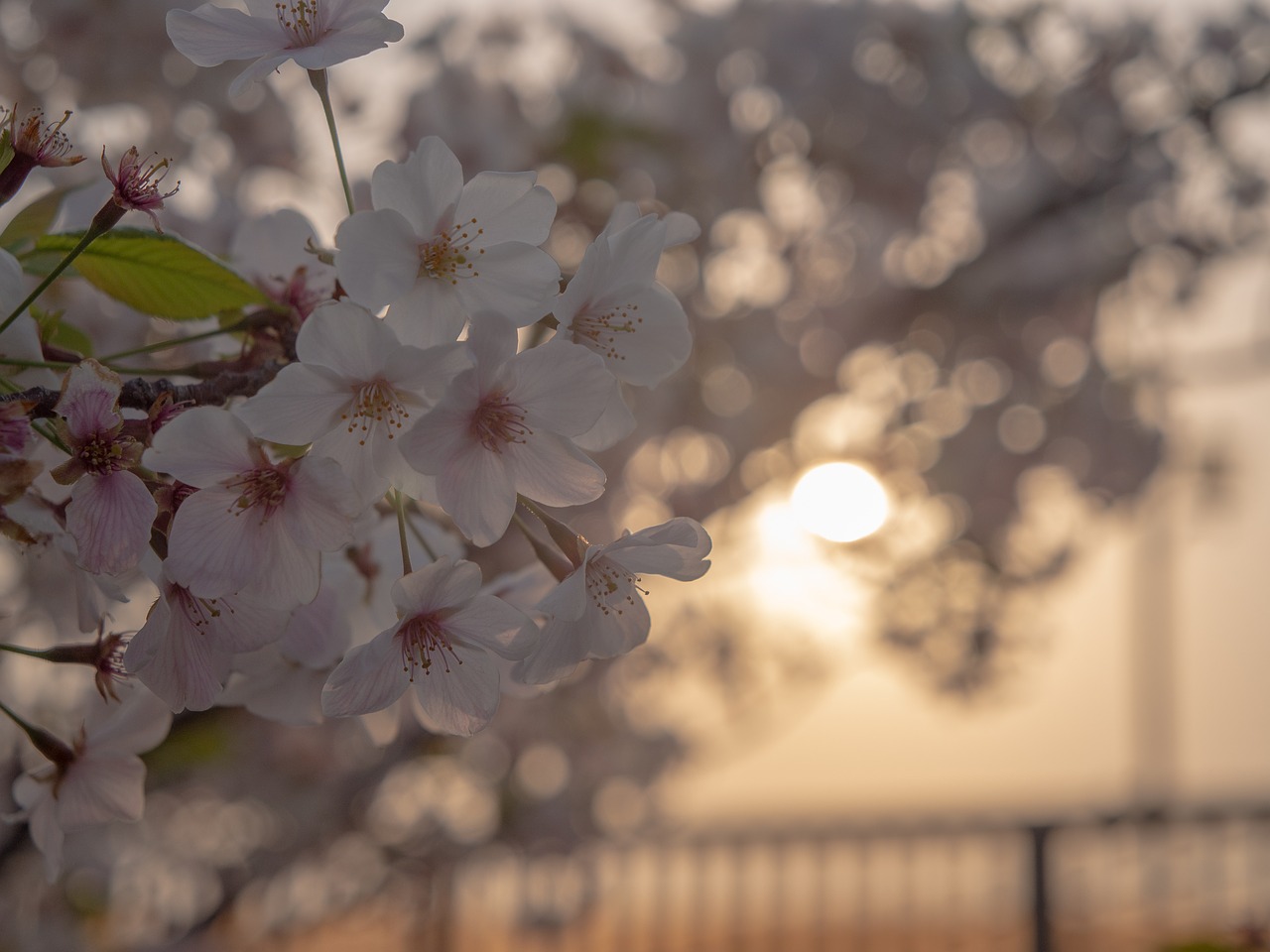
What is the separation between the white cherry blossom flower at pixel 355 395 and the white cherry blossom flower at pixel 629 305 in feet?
0.29

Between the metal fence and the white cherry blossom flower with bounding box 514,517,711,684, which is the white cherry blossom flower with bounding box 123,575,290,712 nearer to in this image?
the white cherry blossom flower with bounding box 514,517,711,684

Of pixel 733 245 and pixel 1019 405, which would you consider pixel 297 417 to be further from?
pixel 1019 405

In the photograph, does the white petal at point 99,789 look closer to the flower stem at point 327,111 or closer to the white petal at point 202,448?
the white petal at point 202,448

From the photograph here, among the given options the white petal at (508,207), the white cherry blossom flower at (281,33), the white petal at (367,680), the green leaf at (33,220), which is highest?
the white cherry blossom flower at (281,33)

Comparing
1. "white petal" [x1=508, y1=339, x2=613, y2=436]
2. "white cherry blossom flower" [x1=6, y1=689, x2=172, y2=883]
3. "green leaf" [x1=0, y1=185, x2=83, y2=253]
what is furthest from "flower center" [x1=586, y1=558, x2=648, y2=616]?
"green leaf" [x1=0, y1=185, x2=83, y2=253]

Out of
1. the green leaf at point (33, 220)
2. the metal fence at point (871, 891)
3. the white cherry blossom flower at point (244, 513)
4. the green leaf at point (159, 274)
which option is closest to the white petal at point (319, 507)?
the white cherry blossom flower at point (244, 513)

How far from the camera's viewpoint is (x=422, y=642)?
0.64 metres

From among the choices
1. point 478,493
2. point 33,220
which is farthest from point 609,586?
point 33,220

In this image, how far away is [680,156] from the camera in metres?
3.47

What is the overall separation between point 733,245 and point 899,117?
74 cm

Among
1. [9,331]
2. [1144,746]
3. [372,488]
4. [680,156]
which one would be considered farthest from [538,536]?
[1144,746]

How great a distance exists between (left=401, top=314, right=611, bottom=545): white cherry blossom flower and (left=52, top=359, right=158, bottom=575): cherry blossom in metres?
0.14

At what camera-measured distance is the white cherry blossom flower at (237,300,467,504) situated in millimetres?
557

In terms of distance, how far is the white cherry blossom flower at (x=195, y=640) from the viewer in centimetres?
60
